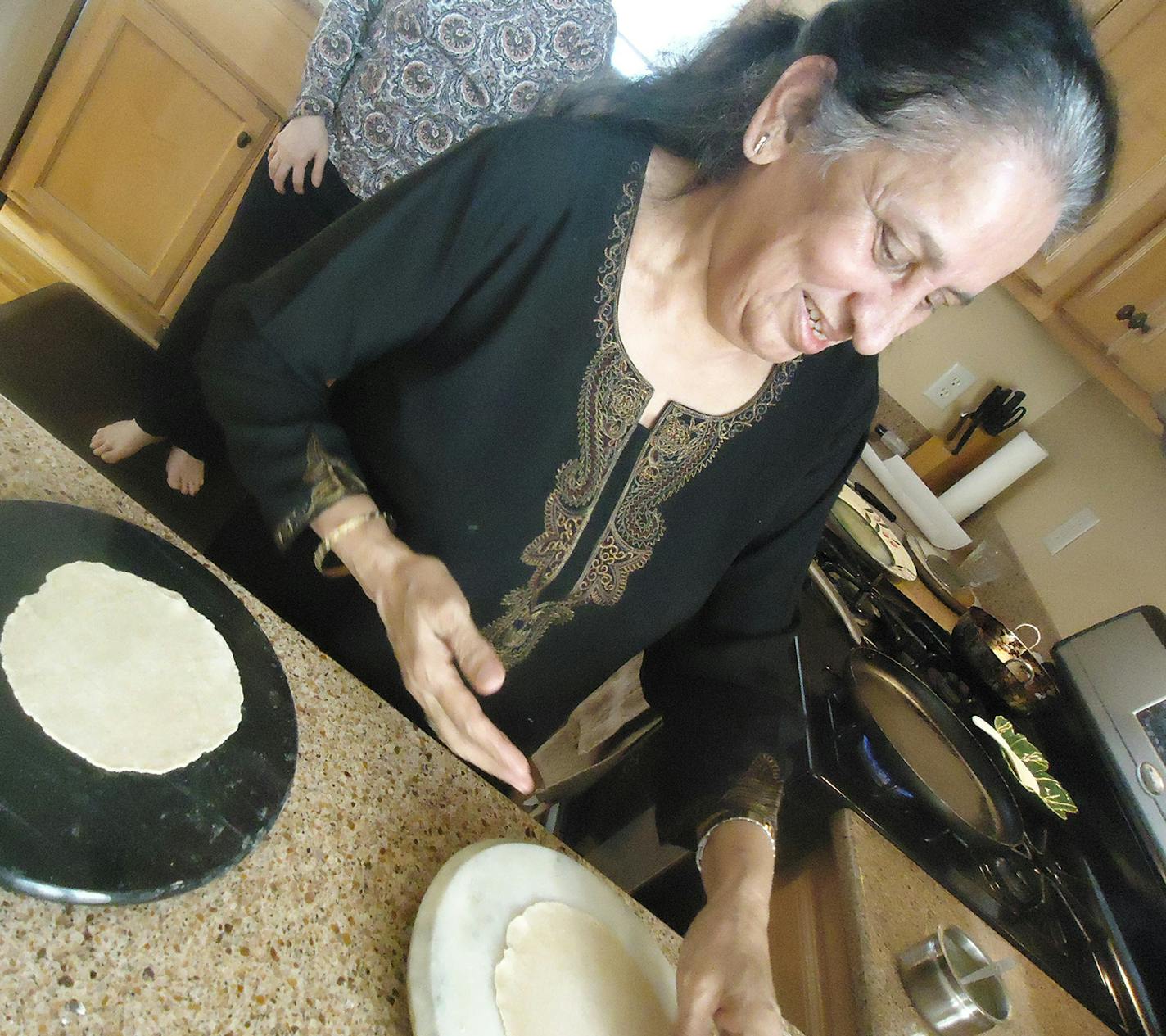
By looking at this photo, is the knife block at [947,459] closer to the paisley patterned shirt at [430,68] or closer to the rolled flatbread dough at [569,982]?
the paisley patterned shirt at [430,68]

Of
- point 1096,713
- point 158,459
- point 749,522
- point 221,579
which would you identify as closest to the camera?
point 221,579

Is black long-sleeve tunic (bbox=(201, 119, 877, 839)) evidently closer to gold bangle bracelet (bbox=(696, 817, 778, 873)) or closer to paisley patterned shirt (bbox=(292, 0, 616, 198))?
gold bangle bracelet (bbox=(696, 817, 778, 873))

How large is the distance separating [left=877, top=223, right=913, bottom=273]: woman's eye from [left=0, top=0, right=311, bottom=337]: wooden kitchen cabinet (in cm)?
203

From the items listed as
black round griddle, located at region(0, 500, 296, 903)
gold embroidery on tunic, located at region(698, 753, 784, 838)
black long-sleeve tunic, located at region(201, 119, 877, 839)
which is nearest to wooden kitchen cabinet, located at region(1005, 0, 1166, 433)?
black long-sleeve tunic, located at region(201, 119, 877, 839)

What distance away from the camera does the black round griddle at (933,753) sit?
112 cm

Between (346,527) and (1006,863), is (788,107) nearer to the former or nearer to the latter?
(346,527)

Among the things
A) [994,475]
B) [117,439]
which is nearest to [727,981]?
[117,439]

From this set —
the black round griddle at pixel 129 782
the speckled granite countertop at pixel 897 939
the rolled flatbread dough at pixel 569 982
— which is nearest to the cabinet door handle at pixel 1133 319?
the speckled granite countertop at pixel 897 939

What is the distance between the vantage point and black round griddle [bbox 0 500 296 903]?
1.43 feet

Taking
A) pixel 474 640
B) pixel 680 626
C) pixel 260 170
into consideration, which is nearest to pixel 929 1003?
pixel 680 626

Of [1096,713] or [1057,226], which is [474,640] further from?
[1096,713]

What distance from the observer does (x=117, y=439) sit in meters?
1.59

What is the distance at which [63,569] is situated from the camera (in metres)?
0.55

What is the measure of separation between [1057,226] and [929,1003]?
0.82 metres
